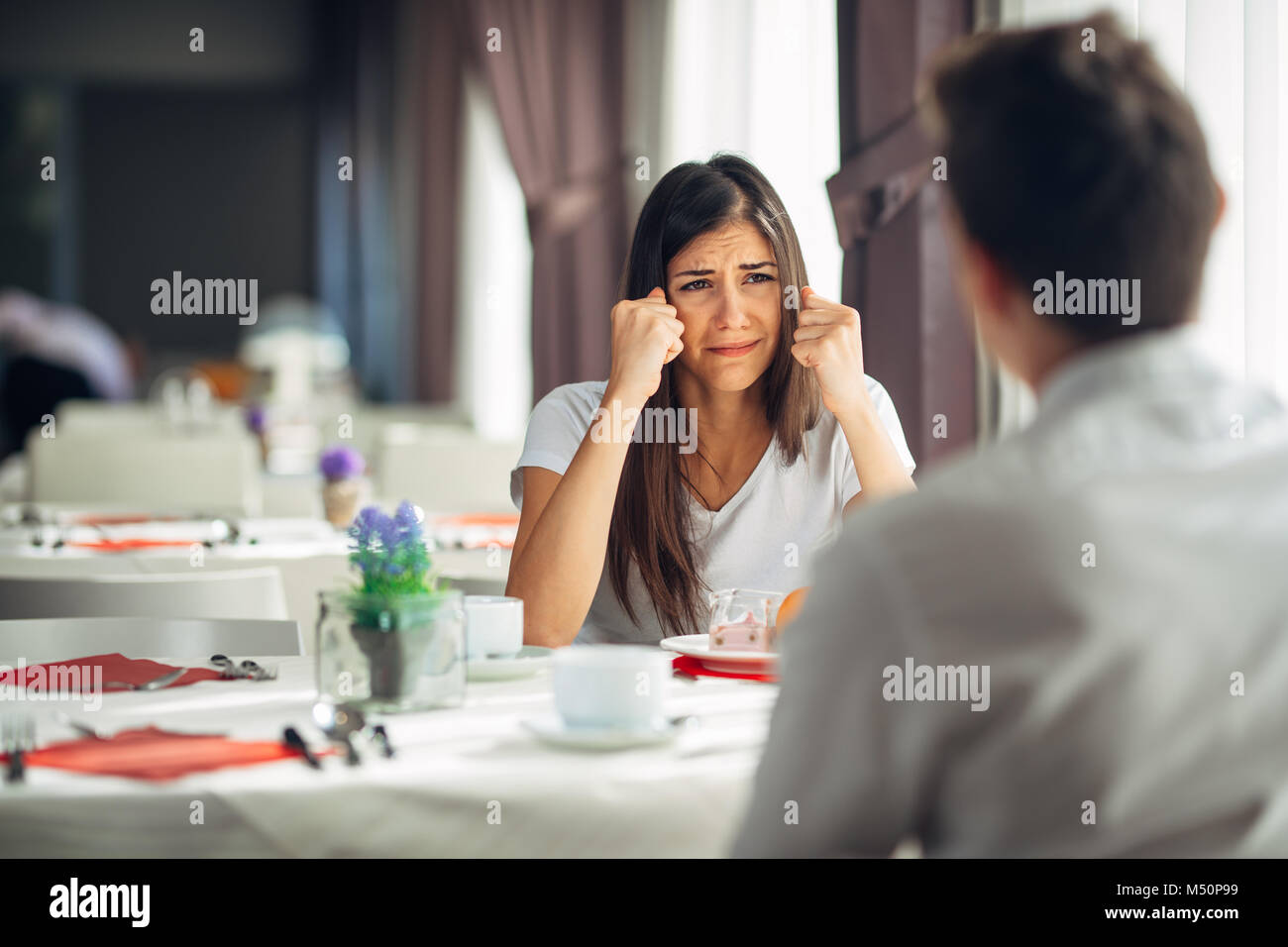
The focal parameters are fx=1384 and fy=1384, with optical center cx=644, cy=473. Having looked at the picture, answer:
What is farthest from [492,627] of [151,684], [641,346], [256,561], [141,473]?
[141,473]

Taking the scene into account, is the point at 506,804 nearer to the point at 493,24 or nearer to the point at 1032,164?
the point at 1032,164

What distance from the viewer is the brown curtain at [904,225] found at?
8.25 feet

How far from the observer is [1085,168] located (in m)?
0.78

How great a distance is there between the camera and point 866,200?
2689 mm

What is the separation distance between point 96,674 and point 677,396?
934 millimetres

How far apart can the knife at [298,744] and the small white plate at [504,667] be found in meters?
0.27

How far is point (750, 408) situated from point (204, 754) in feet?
3.63

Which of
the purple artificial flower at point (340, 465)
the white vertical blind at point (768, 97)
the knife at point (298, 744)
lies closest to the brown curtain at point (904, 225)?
the white vertical blind at point (768, 97)

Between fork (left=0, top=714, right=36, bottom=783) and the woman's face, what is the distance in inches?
40.6

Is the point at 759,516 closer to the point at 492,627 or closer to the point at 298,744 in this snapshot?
the point at 492,627

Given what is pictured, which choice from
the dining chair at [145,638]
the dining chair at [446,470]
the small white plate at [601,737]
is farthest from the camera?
the dining chair at [446,470]

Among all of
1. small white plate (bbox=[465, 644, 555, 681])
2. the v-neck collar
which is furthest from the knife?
the v-neck collar

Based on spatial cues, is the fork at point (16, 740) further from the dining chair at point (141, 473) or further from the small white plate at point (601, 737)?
the dining chair at point (141, 473)
